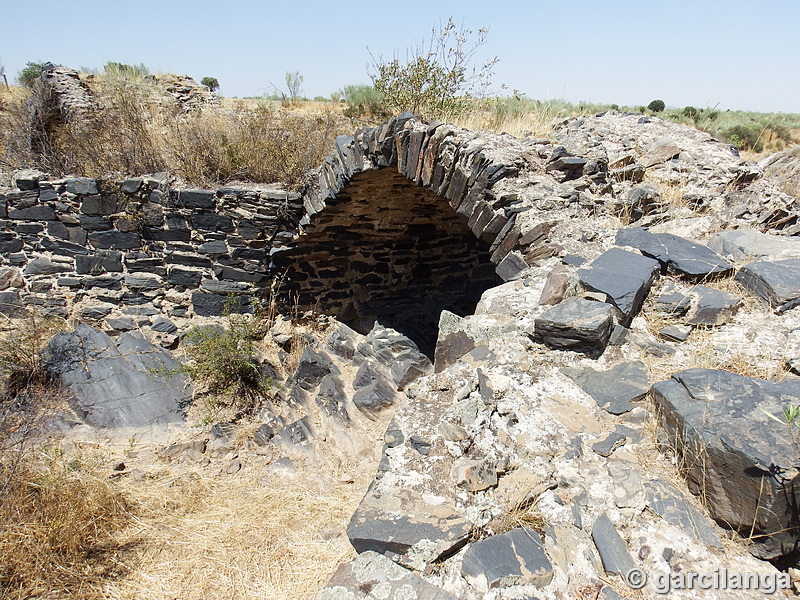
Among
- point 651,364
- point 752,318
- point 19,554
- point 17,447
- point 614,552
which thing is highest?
point 752,318

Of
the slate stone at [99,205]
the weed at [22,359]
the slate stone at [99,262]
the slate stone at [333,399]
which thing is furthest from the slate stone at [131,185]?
the slate stone at [333,399]

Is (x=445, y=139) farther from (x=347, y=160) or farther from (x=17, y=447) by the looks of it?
(x=17, y=447)

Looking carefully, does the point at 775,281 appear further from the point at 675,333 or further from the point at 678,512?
the point at 678,512

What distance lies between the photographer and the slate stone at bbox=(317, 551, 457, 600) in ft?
5.43

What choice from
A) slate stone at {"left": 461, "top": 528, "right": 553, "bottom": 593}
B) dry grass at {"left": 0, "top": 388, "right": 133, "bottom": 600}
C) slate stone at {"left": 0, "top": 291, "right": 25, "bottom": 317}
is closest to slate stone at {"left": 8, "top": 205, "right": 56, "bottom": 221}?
slate stone at {"left": 0, "top": 291, "right": 25, "bottom": 317}

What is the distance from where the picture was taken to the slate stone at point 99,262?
6.47 m

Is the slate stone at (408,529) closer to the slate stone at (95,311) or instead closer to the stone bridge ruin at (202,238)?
the stone bridge ruin at (202,238)

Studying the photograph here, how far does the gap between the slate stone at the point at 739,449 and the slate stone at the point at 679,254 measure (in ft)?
3.80

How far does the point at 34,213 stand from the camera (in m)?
6.36

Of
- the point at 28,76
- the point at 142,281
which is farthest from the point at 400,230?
the point at 28,76

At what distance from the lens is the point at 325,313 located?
7309 millimetres

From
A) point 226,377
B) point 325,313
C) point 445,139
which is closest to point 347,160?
point 445,139

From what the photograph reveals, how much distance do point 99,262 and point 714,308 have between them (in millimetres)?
7067

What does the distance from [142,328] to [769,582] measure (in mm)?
6997
